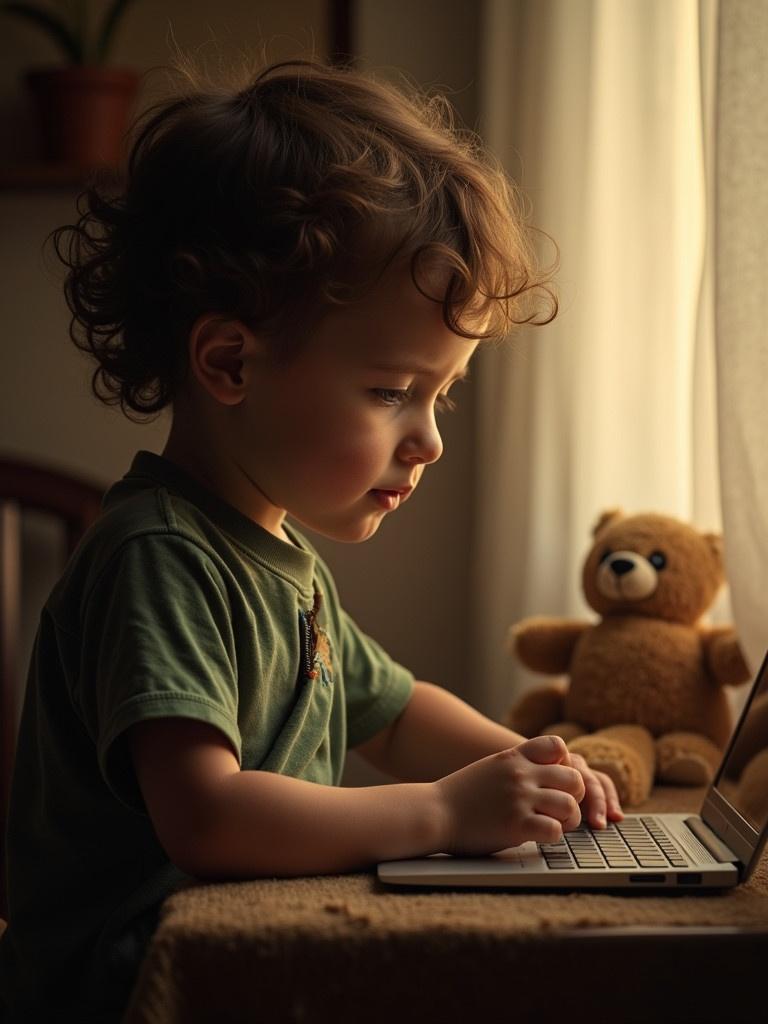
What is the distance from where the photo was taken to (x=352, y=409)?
830 mm

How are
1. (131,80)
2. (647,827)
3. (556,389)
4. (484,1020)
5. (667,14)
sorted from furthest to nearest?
(131,80) → (556,389) → (667,14) → (647,827) → (484,1020)

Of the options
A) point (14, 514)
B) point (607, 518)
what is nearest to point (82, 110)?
point (14, 514)

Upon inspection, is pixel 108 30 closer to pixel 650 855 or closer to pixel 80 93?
pixel 80 93

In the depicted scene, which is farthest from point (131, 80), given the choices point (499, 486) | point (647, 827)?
point (647, 827)

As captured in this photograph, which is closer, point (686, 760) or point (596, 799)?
point (596, 799)

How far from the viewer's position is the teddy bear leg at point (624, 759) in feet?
3.28

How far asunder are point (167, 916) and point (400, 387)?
0.38 meters

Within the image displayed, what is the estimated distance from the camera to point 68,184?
1921 millimetres

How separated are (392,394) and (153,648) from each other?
251 millimetres

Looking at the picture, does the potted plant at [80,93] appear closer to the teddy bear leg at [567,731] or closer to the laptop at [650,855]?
the teddy bear leg at [567,731]

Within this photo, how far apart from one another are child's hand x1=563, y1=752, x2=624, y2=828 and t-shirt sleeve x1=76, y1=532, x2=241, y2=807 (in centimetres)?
24

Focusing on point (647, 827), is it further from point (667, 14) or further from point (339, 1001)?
point (667, 14)

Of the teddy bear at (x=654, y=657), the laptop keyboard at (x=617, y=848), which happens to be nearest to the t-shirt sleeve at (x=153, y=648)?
the laptop keyboard at (x=617, y=848)

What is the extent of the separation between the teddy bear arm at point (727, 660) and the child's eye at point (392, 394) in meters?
0.47
